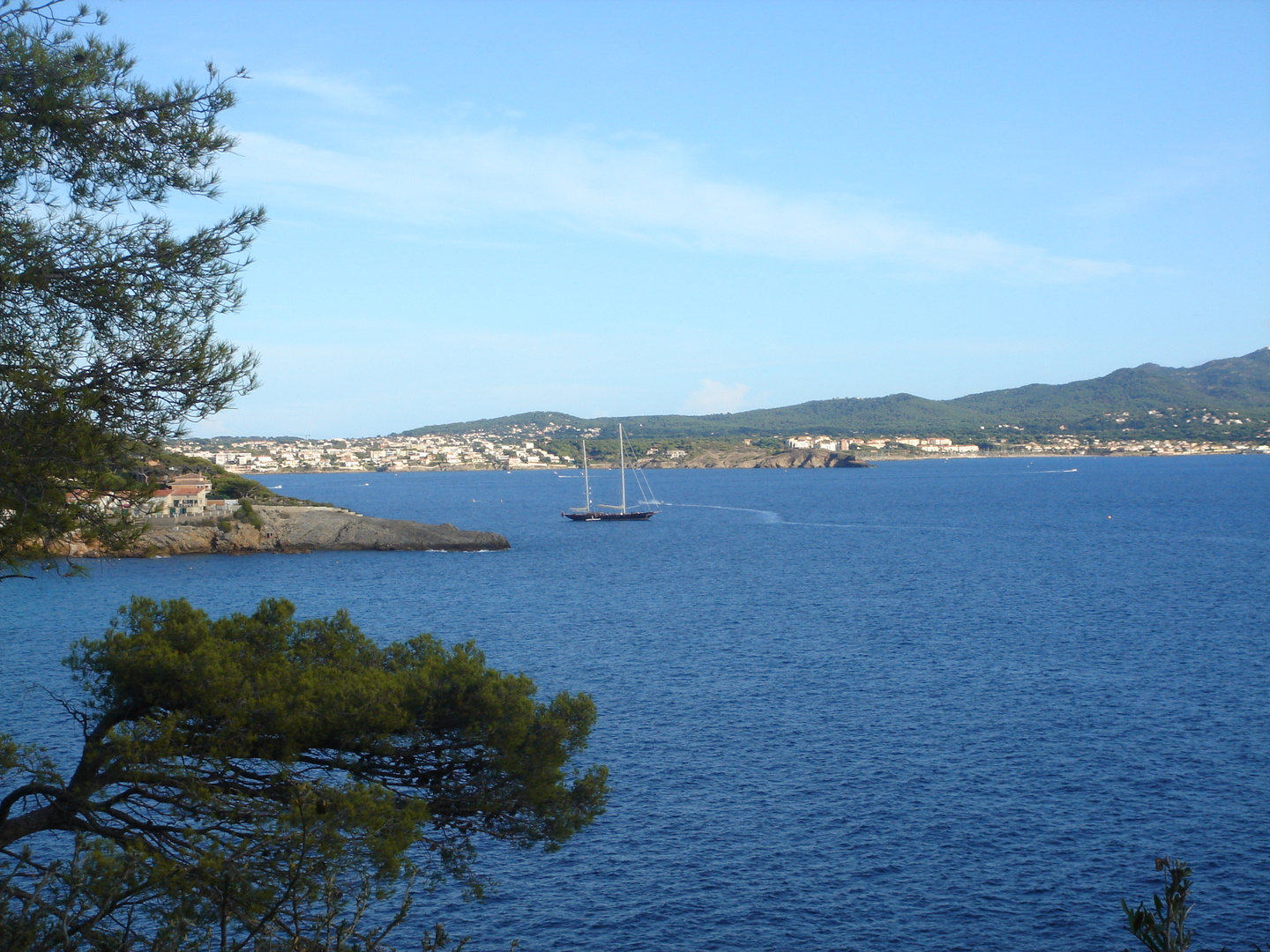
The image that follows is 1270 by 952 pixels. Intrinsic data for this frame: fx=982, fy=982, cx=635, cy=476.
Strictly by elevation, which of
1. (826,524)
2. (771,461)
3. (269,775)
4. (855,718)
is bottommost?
(855,718)

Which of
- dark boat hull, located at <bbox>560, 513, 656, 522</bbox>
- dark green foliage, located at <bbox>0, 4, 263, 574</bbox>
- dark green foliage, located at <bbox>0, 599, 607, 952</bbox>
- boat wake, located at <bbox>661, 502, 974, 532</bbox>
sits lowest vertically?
boat wake, located at <bbox>661, 502, 974, 532</bbox>

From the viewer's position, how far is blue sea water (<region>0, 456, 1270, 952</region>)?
49.6 ft

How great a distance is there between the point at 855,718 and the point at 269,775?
17.4 m

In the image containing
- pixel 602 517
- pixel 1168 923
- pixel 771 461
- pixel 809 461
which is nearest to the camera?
pixel 1168 923

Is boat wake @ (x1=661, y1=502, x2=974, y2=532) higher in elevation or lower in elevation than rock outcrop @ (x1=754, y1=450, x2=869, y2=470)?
lower

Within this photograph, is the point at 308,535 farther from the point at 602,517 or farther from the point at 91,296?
the point at 91,296

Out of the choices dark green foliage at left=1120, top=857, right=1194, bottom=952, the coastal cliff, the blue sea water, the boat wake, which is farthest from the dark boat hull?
dark green foliage at left=1120, top=857, right=1194, bottom=952

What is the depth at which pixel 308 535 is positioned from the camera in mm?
63188

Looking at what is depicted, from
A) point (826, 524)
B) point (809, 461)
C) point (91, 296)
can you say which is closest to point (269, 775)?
point (91, 296)

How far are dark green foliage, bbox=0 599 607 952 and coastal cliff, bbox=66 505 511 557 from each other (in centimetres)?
5261

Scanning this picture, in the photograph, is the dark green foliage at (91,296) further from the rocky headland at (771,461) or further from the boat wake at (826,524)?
the rocky headland at (771,461)

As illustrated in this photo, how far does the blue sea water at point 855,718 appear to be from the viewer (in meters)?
15.1

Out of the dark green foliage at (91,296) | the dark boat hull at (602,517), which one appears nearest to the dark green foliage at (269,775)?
the dark green foliage at (91,296)

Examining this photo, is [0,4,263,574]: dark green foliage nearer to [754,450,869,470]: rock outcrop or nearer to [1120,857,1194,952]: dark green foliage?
[1120,857,1194,952]: dark green foliage
